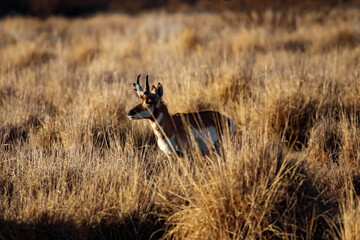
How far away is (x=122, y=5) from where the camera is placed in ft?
111

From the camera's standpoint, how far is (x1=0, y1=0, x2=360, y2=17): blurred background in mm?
16094

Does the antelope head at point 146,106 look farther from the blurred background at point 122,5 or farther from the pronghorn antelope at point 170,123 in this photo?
the blurred background at point 122,5

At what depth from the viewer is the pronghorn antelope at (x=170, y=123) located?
11.8ft

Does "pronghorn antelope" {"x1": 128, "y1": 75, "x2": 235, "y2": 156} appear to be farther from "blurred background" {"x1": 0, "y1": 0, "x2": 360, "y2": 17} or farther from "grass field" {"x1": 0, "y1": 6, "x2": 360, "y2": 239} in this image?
"blurred background" {"x1": 0, "y1": 0, "x2": 360, "y2": 17}

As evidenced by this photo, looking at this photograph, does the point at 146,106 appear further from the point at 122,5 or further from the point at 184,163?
the point at 122,5

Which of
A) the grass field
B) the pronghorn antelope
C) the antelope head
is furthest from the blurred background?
the antelope head

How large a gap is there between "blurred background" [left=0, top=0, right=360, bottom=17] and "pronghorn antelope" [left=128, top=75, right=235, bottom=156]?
1229cm

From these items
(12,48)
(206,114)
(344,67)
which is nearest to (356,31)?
(344,67)

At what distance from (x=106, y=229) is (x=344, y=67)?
5515mm

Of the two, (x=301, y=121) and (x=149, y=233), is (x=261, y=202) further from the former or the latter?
(x=301, y=121)

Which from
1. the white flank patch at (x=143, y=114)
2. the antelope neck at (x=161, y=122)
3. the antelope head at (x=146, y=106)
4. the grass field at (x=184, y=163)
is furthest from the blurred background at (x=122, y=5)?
the white flank patch at (x=143, y=114)

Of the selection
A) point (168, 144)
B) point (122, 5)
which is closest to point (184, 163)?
point (168, 144)

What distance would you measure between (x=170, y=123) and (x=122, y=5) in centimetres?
3209

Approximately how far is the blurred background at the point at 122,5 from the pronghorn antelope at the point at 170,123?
12.3 metres
